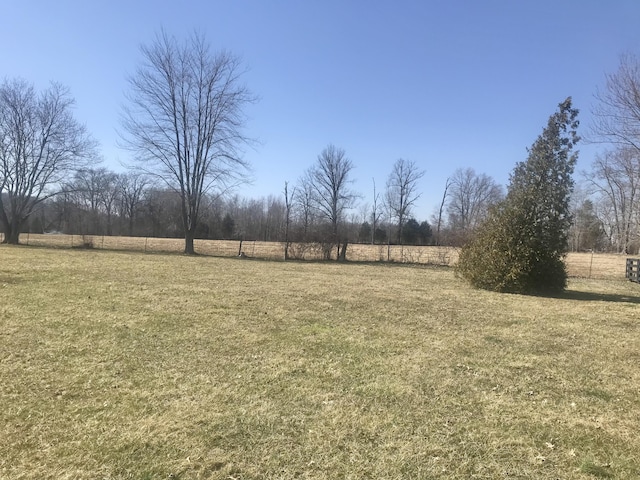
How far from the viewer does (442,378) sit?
408 cm

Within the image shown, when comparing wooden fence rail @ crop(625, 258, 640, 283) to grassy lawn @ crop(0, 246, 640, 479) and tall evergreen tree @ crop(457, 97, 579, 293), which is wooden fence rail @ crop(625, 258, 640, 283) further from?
grassy lawn @ crop(0, 246, 640, 479)

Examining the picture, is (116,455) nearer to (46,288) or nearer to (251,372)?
(251,372)

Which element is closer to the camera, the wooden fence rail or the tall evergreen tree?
the tall evergreen tree

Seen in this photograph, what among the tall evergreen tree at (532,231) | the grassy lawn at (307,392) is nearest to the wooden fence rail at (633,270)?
the tall evergreen tree at (532,231)

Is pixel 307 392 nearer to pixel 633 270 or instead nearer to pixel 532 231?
pixel 532 231

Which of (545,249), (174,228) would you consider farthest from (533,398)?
(174,228)

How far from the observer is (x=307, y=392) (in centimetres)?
364

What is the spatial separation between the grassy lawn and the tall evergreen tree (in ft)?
11.0

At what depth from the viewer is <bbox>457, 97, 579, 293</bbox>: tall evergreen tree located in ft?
35.2

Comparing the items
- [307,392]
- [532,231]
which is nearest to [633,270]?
[532,231]

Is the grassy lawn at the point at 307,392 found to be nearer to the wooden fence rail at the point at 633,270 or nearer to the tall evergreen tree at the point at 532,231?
the tall evergreen tree at the point at 532,231

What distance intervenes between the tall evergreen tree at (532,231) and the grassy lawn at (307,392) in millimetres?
3355

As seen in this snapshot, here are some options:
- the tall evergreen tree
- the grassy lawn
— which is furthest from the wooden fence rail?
the grassy lawn

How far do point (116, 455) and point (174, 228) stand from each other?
62.2 m
